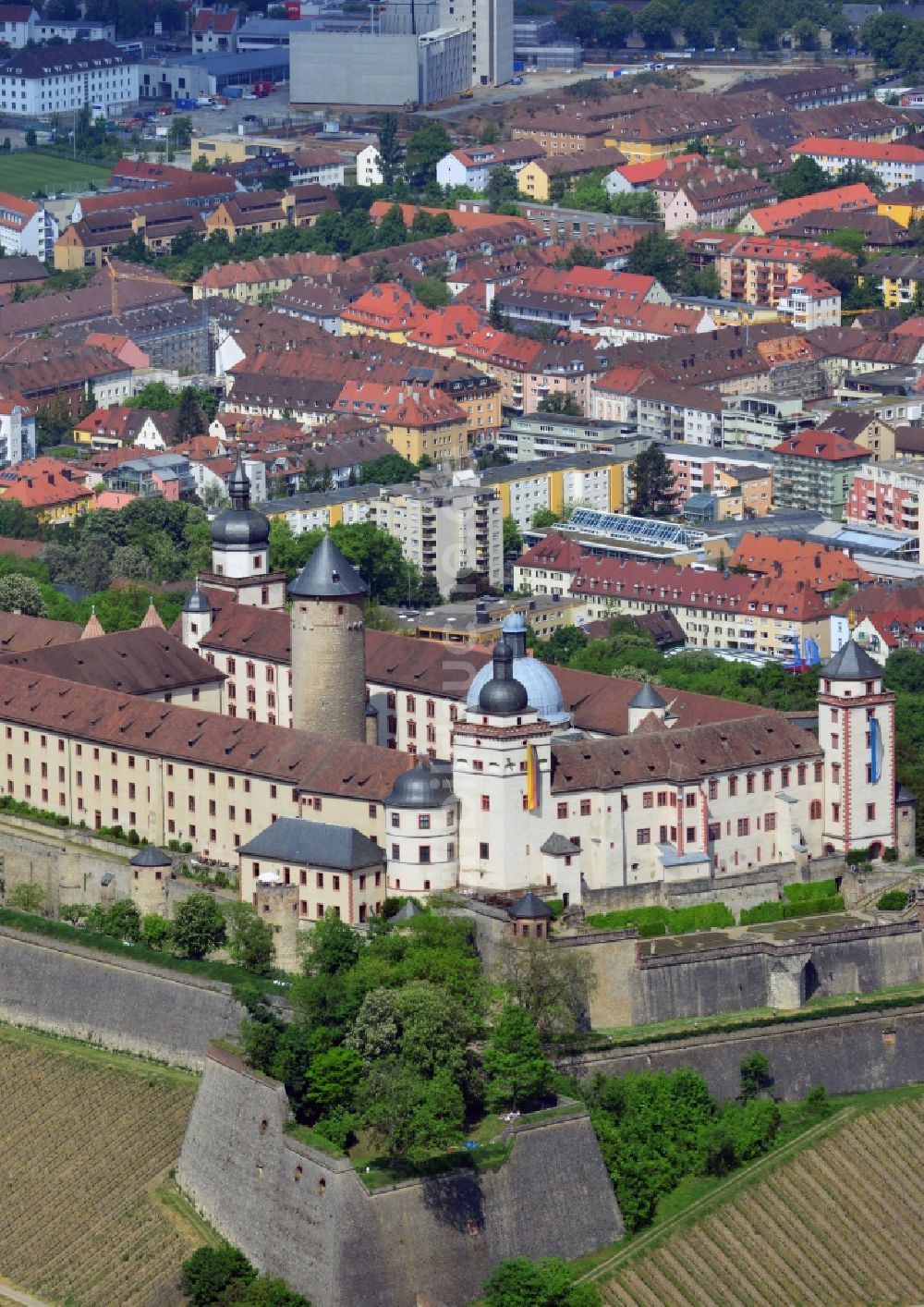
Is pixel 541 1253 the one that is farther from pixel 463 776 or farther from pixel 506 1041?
pixel 463 776

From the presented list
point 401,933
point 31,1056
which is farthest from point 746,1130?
point 31,1056

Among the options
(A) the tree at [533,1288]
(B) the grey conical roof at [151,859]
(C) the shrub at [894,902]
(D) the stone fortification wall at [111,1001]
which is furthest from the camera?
(B) the grey conical roof at [151,859]

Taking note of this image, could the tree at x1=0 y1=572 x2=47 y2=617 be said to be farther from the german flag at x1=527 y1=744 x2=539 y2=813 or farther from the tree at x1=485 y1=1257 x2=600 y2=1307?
the tree at x1=485 y1=1257 x2=600 y2=1307

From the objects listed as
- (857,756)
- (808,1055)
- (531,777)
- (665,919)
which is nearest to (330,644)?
(531,777)

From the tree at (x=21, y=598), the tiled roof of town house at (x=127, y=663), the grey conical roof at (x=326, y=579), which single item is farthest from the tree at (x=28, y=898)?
the tree at (x=21, y=598)

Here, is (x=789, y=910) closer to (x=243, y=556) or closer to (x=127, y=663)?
(x=127, y=663)

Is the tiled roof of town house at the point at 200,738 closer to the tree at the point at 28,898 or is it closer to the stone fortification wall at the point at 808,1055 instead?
the tree at the point at 28,898

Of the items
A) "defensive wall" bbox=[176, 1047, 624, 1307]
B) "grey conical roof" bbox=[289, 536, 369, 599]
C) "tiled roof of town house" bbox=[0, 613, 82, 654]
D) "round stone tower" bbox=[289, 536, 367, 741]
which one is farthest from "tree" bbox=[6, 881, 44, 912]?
"tiled roof of town house" bbox=[0, 613, 82, 654]
